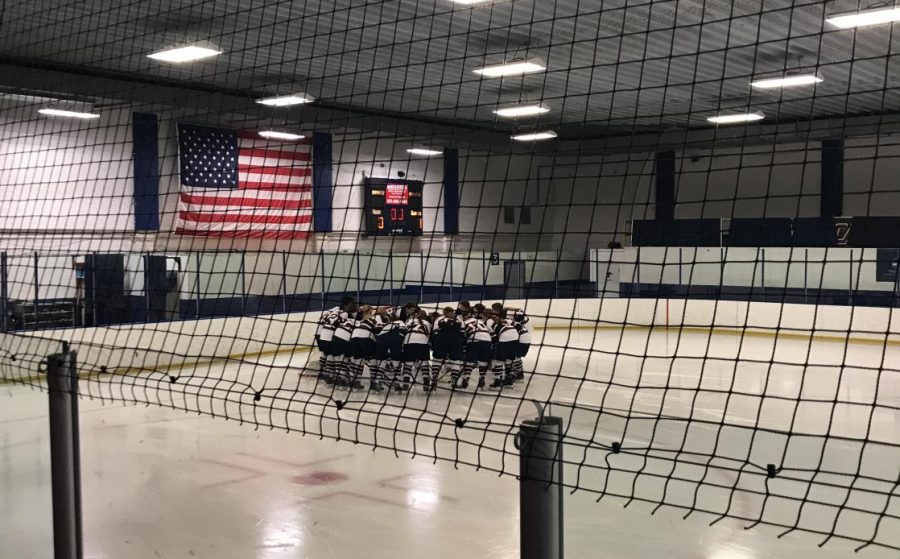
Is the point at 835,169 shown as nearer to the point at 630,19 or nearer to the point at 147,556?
the point at 630,19

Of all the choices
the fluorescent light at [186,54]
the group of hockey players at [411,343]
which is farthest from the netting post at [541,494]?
the fluorescent light at [186,54]

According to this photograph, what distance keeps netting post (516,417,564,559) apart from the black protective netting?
3.00 meters

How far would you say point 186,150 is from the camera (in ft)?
49.4

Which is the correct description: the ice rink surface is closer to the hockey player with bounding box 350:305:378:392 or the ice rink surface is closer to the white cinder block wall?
the hockey player with bounding box 350:305:378:392

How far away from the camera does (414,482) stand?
617 cm

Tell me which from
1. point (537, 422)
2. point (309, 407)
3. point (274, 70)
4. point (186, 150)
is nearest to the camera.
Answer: point (537, 422)

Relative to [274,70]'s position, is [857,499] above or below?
below

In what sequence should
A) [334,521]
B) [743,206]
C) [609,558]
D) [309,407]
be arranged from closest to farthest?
[609,558]
[334,521]
[309,407]
[743,206]

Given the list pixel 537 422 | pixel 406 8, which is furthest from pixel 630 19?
pixel 537 422

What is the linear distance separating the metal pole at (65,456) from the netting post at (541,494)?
1725mm

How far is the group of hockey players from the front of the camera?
987cm

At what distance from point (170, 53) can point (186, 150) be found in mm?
4422

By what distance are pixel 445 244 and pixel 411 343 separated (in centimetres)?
1107

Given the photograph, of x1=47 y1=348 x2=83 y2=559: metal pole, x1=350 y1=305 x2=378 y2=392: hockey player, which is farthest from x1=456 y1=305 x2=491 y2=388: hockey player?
x1=47 y1=348 x2=83 y2=559: metal pole
